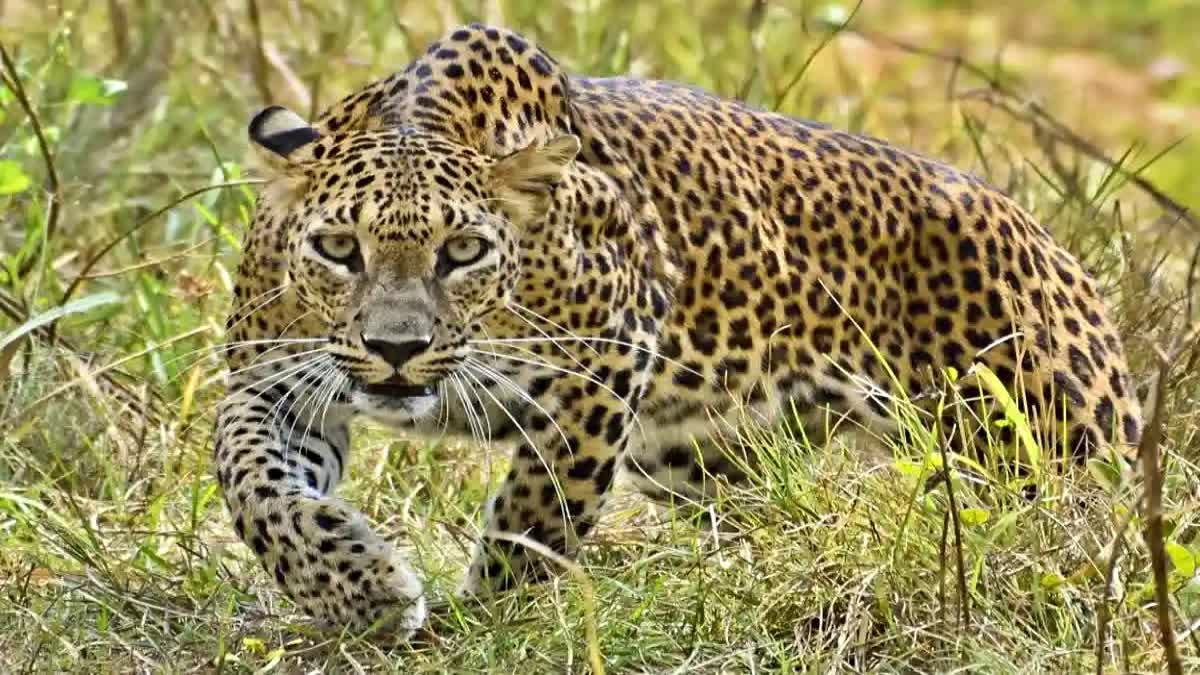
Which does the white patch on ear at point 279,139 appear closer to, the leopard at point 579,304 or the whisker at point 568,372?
the leopard at point 579,304

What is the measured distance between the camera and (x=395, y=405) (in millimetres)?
6148

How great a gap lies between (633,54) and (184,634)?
525 centimetres

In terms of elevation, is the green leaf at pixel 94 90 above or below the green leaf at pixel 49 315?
above

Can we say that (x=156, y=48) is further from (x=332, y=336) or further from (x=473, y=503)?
(x=332, y=336)

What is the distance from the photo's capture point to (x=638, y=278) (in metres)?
6.81

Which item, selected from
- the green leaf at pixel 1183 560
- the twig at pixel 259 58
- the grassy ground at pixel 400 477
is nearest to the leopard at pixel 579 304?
the grassy ground at pixel 400 477

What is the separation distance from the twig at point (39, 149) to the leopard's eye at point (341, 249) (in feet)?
5.46

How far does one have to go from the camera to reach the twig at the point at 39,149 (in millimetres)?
7590

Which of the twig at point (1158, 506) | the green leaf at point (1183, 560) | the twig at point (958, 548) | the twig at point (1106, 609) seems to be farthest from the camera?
the twig at point (958, 548)

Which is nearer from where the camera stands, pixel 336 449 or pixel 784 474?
pixel 784 474

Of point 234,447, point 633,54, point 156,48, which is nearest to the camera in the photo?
point 234,447

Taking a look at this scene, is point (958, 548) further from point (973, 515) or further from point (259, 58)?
point (259, 58)

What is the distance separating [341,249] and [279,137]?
42 centimetres

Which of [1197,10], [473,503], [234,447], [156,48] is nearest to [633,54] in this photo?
[156,48]
